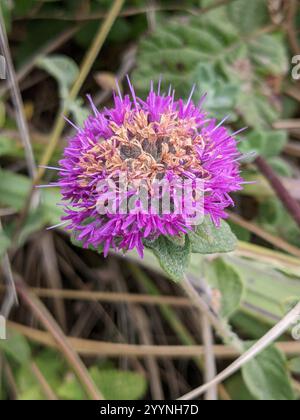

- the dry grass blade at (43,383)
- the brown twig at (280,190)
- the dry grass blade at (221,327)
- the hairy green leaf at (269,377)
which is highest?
the brown twig at (280,190)

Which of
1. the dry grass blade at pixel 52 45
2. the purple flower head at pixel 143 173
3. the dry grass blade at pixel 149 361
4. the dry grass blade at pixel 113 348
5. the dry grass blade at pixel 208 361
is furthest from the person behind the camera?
the dry grass blade at pixel 52 45

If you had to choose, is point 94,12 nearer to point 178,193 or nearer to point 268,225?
point 268,225

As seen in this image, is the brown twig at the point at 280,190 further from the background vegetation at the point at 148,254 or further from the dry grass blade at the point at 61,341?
the dry grass blade at the point at 61,341

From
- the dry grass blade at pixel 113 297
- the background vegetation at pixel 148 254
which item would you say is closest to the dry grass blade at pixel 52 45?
the background vegetation at pixel 148 254

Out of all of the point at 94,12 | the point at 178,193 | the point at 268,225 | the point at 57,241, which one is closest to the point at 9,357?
the point at 57,241
